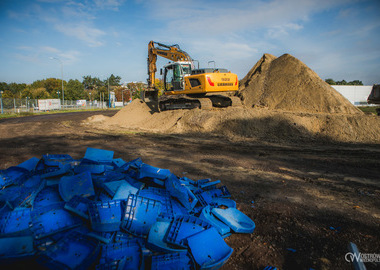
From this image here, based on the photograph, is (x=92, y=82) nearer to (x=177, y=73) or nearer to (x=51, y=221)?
(x=177, y=73)

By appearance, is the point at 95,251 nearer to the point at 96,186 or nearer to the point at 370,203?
the point at 96,186

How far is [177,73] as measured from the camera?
1518 centimetres

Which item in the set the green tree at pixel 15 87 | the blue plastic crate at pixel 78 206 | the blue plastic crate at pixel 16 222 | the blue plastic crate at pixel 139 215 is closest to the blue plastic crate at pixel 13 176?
the blue plastic crate at pixel 16 222

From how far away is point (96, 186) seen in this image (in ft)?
10.9

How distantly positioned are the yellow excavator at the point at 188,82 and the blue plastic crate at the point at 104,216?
1156 centimetres

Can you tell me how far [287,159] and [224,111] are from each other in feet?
19.9

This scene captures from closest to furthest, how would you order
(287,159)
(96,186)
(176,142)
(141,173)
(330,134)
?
(96,186) → (141,173) → (287,159) → (176,142) → (330,134)

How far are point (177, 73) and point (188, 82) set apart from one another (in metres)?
1.45

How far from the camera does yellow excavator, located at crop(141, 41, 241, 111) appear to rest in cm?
1382

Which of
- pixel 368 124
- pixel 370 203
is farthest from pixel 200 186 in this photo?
pixel 368 124

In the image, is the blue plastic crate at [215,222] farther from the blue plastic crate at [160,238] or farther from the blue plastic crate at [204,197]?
the blue plastic crate at [160,238]

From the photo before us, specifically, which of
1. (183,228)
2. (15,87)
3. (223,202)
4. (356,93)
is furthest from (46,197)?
(15,87)

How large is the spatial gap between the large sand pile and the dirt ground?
103 centimetres

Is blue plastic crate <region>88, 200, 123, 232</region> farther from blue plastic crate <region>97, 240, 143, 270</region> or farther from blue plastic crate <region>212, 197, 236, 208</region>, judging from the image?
blue plastic crate <region>212, 197, 236, 208</region>
